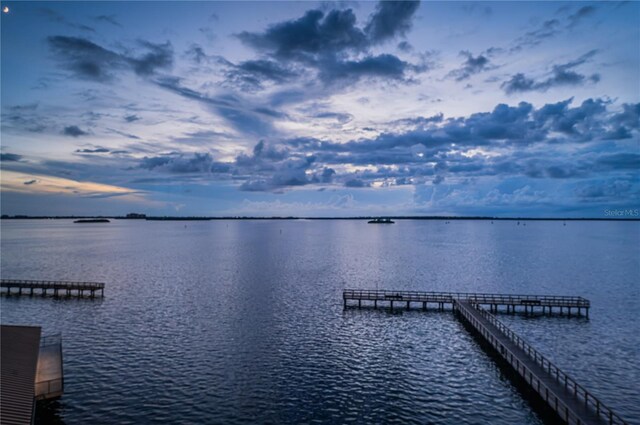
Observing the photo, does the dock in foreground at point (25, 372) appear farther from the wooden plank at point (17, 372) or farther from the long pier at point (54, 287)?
the long pier at point (54, 287)

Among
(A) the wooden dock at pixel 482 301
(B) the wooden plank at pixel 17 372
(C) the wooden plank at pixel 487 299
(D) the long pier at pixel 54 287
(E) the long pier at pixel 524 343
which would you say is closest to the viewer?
(B) the wooden plank at pixel 17 372

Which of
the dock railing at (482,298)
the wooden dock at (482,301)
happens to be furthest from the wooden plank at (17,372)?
the dock railing at (482,298)

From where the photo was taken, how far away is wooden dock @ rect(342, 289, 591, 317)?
201ft

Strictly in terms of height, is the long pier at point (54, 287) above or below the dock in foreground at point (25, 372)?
below

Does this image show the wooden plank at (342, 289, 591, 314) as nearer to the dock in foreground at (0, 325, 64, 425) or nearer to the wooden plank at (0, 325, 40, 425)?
the dock in foreground at (0, 325, 64, 425)

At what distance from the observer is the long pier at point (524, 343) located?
28219 mm

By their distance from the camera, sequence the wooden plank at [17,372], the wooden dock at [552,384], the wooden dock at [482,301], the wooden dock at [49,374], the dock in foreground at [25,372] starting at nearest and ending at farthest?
the wooden plank at [17,372] → the dock in foreground at [25,372] → the wooden dock at [552,384] → the wooden dock at [49,374] → the wooden dock at [482,301]

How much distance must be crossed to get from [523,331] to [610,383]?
56.0ft

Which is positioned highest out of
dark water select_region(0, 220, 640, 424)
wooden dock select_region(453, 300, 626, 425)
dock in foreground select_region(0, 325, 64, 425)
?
dock in foreground select_region(0, 325, 64, 425)

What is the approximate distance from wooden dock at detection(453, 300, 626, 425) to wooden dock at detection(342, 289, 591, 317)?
13.1 m

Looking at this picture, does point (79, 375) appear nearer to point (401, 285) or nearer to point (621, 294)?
point (401, 285)

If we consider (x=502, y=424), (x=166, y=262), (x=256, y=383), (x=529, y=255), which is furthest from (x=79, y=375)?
(x=529, y=255)

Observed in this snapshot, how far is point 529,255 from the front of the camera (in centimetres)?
14100

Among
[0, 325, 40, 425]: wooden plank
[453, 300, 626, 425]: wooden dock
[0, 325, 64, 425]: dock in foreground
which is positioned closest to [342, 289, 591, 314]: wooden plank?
[453, 300, 626, 425]: wooden dock
